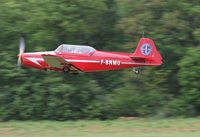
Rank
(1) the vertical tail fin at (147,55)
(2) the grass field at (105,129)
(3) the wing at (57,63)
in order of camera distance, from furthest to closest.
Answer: (1) the vertical tail fin at (147,55)
(3) the wing at (57,63)
(2) the grass field at (105,129)

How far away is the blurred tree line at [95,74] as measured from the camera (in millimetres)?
20125

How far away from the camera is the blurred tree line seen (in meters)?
20.1

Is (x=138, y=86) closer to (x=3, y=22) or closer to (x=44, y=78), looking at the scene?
(x=44, y=78)

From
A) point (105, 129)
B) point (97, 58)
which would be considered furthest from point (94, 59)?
point (105, 129)

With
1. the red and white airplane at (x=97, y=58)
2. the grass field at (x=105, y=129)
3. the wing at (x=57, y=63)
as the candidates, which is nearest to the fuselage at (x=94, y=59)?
the red and white airplane at (x=97, y=58)

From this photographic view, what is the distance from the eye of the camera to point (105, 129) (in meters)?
15.2

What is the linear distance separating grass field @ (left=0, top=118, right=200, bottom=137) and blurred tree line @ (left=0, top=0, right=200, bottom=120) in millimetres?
3365

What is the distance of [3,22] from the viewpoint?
2156 centimetres

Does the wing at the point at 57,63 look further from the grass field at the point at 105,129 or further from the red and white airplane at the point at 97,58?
the grass field at the point at 105,129

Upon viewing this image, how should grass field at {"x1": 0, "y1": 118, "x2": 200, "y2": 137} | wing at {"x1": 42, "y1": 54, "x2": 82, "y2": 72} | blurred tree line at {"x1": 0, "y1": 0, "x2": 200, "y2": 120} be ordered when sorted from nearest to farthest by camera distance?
grass field at {"x1": 0, "y1": 118, "x2": 200, "y2": 137}
wing at {"x1": 42, "y1": 54, "x2": 82, "y2": 72}
blurred tree line at {"x1": 0, "y1": 0, "x2": 200, "y2": 120}

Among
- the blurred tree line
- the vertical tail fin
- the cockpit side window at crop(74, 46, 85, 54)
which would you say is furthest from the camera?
the blurred tree line

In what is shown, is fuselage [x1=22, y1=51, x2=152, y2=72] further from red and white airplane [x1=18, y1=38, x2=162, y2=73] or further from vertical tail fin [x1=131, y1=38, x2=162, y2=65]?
vertical tail fin [x1=131, y1=38, x2=162, y2=65]

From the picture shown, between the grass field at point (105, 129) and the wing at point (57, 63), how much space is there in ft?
9.67

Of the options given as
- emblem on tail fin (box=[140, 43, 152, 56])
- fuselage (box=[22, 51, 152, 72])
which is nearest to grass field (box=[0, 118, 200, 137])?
fuselage (box=[22, 51, 152, 72])
